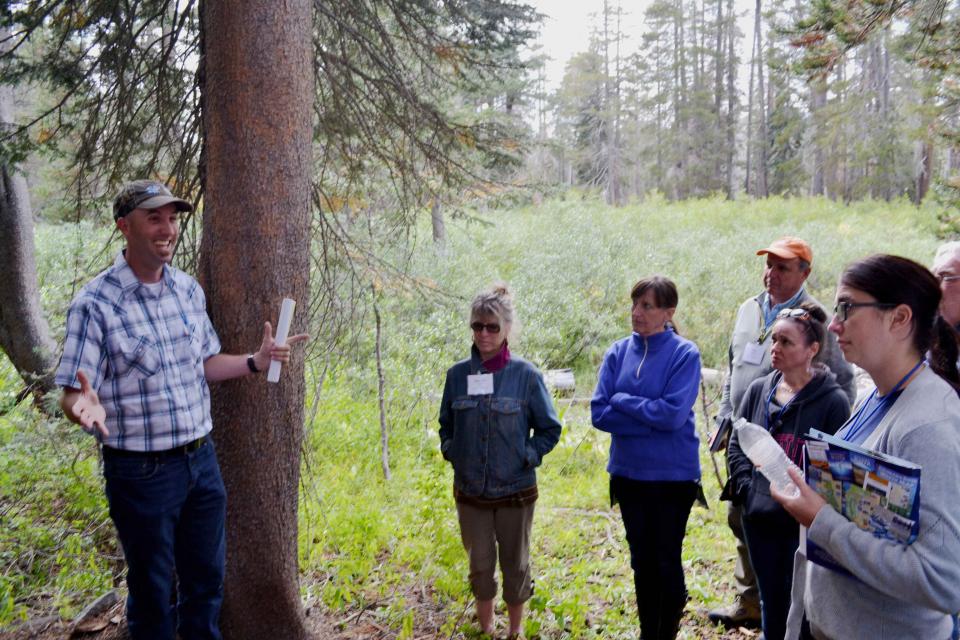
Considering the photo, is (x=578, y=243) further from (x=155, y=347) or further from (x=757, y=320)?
(x=155, y=347)

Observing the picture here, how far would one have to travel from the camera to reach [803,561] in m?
2.27

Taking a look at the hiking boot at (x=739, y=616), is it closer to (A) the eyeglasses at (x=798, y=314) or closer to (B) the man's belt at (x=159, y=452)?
(A) the eyeglasses at (x=798, y=314)

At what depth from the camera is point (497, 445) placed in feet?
12.2

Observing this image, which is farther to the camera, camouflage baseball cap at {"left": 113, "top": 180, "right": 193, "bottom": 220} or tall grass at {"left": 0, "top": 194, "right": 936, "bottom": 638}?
tall grass at {"left": 0, "top": 194, "right": 936, "bottom": 638}

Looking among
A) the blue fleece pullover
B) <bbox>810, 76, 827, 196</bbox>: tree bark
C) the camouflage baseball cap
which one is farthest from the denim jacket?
<bbox>810, 76, 827, 196</bbox>: tree bark

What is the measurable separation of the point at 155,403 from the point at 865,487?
2.53m

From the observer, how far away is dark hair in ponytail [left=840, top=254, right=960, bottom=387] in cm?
184

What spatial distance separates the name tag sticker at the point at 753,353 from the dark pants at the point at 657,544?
0.83 meters

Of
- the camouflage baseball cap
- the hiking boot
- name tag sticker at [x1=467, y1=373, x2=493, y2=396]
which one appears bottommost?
the hiking boot

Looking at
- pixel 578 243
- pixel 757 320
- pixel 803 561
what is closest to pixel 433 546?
pixel 757 320

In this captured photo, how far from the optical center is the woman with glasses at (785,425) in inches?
118

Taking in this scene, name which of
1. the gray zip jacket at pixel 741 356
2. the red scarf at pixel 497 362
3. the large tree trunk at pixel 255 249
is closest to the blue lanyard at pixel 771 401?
the gray zip jacket at pixel 741 356

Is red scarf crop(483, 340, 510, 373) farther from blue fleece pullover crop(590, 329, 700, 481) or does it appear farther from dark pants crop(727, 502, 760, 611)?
dark pants crop(727, 502, 760, 611)

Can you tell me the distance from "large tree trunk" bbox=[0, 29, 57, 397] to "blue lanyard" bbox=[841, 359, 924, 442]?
7.03m
